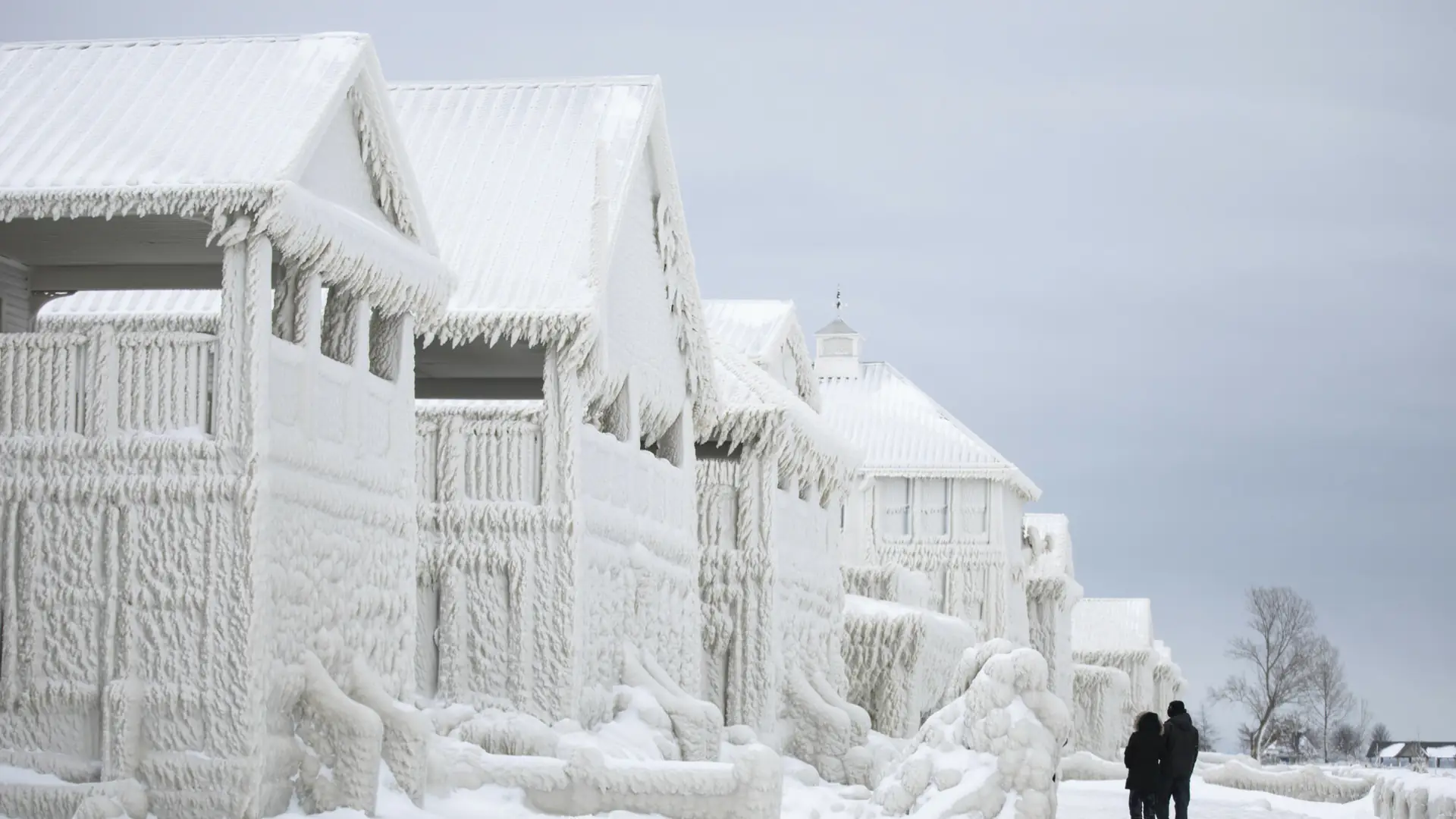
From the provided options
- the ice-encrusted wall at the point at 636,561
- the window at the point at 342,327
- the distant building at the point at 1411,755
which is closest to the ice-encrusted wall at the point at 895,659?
the ice-encrusted wall at the point at 636,561

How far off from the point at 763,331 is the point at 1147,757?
17991 millimetres

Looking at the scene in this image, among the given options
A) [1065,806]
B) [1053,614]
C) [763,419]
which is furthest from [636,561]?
[1053,614]

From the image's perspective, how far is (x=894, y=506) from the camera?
54.0 m

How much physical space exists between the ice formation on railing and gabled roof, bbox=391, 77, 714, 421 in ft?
20.6

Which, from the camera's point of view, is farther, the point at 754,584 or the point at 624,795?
the point at 754,584

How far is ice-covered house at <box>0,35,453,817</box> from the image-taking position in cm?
1847

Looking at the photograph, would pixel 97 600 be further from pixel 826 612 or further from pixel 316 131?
pixel 826 612

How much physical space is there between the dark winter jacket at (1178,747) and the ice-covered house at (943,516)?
1181 inches

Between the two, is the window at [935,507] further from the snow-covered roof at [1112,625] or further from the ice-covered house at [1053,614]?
the snow-covered roof at [1112,625]

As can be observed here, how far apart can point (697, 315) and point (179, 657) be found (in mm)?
14308

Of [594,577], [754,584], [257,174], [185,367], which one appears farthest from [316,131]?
[754,584]

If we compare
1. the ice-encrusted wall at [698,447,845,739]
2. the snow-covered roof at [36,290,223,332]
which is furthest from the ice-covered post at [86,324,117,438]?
the ice-encrusted wall at [698,447,845,739]

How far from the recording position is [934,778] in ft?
76.6

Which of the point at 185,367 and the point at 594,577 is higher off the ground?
the point at 185,367
